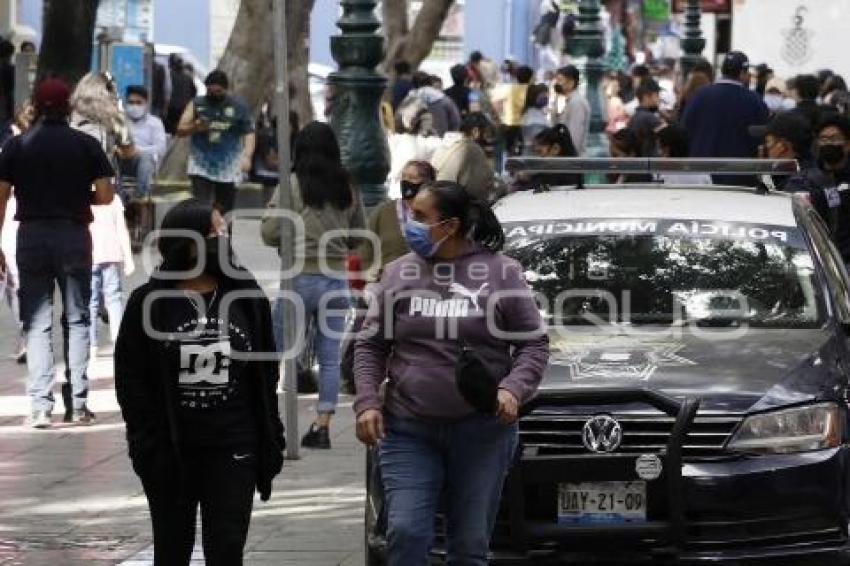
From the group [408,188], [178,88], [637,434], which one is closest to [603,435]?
[637,434]

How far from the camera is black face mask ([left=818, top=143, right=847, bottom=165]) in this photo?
14.3 m

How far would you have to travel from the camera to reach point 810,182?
44.8 feet

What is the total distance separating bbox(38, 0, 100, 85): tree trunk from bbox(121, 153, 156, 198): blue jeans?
1.30m

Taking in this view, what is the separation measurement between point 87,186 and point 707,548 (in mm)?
5964

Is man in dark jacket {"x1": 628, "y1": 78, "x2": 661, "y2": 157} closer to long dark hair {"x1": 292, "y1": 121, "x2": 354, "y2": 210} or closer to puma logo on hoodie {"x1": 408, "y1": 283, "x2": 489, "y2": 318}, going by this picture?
long dark hair {"x1": 292, "y1": 121, "x2": 354, "y2": 210}

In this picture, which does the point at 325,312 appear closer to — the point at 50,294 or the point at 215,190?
the point at 50,294

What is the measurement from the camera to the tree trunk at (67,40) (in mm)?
26711

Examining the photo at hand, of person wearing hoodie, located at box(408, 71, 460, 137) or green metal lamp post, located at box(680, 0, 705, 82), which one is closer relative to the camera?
person wearing hoodie, located at box(408, 71, 460, 137)

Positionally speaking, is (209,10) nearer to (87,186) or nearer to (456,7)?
(456,7)

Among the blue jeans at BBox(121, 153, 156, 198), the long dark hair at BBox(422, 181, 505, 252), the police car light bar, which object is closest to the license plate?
the long dark hair at BBox(422, 181, 505, 252)

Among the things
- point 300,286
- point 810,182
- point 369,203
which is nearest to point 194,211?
point 300,286

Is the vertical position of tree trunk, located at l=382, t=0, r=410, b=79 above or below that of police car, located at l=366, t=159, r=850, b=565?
above

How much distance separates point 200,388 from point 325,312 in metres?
5.39

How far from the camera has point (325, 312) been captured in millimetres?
13188
